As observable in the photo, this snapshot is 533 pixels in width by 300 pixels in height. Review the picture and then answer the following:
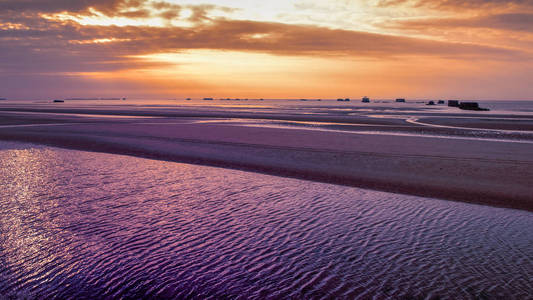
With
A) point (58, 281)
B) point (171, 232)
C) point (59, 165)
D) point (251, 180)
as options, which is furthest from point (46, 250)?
point (59, 165)

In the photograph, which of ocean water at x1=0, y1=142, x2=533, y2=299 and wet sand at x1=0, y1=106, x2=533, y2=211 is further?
wet sand at x1=0, y1=106, x2=533, y2=211

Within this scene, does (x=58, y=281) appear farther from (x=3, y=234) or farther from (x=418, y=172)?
(x=418, y=172)

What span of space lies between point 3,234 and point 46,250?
146cm

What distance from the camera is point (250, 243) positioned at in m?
7.04

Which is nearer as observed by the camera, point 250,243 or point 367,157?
point 250,243

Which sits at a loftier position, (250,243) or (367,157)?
(367,157)

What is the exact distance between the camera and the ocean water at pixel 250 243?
17.7ft

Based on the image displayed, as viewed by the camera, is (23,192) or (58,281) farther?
(23,192)

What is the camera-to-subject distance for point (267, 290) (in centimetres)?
532

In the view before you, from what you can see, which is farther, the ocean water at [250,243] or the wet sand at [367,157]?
the wet sand at [367,157]

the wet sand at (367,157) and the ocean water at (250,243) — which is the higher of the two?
the wet sand at (367,157)

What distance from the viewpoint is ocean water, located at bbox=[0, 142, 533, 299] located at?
5.41 meters

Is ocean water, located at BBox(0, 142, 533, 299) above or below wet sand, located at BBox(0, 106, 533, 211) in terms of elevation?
below

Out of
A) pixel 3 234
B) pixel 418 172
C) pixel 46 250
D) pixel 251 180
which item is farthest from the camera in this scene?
pixel 418 172
